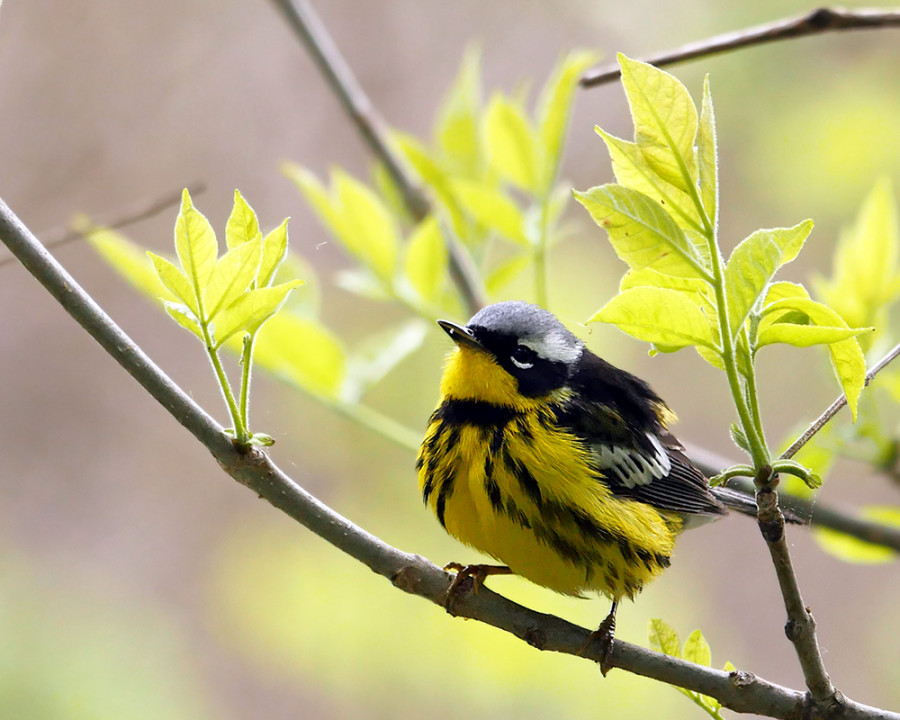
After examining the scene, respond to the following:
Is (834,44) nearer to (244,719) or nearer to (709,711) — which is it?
(709,711)

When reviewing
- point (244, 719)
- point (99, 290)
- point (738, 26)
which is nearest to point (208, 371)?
point (99, 290)

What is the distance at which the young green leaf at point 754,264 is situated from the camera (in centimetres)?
83

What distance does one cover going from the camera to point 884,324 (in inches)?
63.5

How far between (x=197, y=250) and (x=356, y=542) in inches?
15.1

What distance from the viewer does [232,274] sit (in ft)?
2.96

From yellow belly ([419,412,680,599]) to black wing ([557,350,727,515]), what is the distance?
5cm

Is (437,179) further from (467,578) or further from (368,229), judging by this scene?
(467,578)

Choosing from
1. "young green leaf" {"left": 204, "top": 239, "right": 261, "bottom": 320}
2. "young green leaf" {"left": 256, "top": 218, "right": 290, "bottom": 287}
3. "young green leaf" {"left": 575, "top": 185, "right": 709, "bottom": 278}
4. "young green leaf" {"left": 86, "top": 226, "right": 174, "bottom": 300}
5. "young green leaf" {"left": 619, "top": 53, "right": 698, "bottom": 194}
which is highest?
"young green leaf" {"left": 619, "top": 53, "right": 698, "bottom": 194}

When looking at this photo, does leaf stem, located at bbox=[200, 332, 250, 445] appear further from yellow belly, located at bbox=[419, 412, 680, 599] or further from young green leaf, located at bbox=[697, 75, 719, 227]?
yellow belly, located at bbox=[419, 412, 680, 599]

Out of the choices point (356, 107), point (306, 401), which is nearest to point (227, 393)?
point (356, 107)

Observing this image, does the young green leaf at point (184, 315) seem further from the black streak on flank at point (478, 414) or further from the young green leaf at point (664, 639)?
the black streak on flank at point (478, 414)

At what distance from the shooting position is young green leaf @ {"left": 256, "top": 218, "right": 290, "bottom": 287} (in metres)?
0.94

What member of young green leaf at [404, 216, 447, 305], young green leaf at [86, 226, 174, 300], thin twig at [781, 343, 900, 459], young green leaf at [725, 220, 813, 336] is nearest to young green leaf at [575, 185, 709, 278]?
young green leaf at [725, 220, 813, 336]

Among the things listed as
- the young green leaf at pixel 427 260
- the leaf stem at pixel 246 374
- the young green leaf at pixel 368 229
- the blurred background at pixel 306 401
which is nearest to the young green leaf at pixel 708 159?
the leaf stem at pixel 246 374
